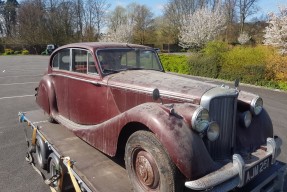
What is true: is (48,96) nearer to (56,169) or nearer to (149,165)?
(56,169)

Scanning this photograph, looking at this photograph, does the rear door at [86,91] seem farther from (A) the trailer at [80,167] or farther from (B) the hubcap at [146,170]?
(B) the hubcap at [146,170]

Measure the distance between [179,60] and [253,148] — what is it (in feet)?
52.4

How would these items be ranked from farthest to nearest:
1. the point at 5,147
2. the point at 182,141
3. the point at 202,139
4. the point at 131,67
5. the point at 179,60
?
the point at 179,60 < the point at 5,147 < the point at 131,67 < the point at 202,139 < the point at 182,141

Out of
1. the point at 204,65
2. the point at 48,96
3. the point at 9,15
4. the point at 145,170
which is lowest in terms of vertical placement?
the point at 145,170

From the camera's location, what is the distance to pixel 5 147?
551 cm

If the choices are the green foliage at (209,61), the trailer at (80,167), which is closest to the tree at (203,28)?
the green foliage at (209,61)

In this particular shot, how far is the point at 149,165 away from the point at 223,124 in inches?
38.6

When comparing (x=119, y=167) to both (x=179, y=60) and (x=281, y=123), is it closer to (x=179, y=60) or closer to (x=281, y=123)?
(x=281, y=123)

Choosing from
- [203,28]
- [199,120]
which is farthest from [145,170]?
[203,28]

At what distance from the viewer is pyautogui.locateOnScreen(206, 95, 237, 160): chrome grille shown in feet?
9.69

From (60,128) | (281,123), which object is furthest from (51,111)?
(281,123)

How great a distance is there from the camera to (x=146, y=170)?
112 inches

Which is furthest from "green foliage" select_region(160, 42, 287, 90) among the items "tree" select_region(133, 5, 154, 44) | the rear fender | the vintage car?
"tree" select_region(133, 5, 154, 44)

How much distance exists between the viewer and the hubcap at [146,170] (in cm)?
278
